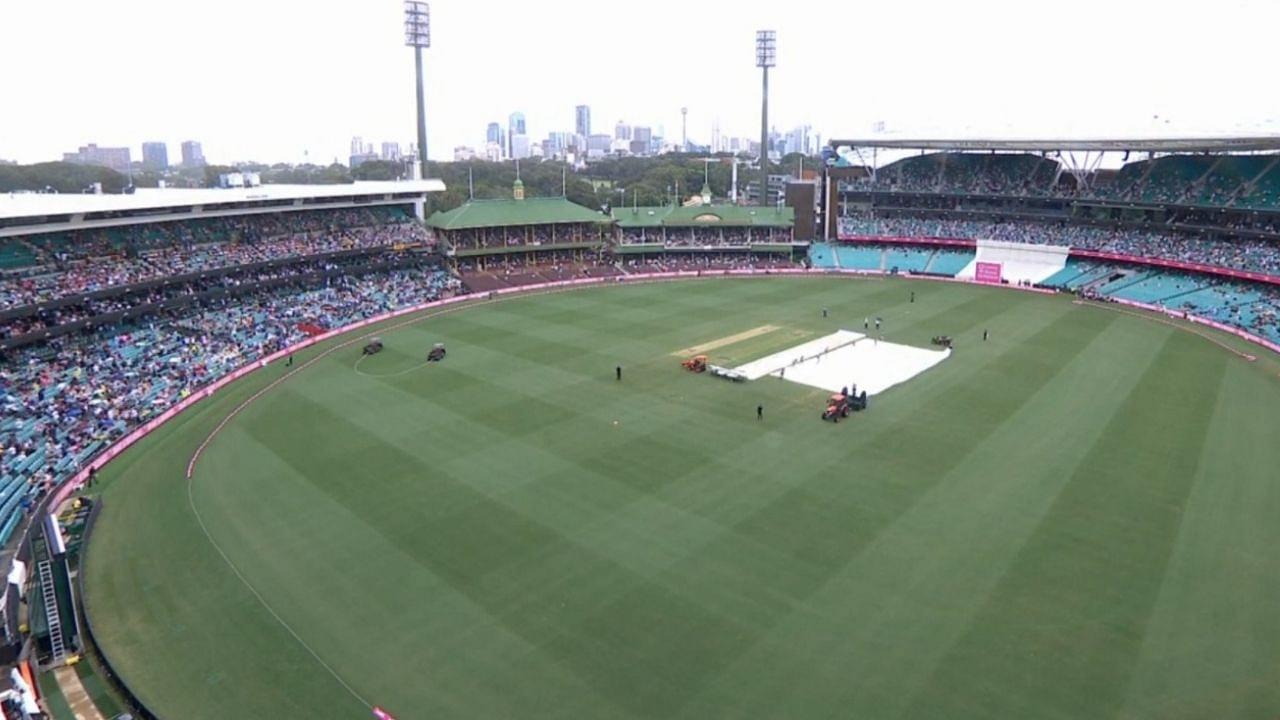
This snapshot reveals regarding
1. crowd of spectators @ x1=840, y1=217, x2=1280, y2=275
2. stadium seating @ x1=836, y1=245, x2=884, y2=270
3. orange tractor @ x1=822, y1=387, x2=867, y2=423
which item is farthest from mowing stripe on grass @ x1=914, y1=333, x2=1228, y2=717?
stadium seating @ x1=836, y1=245, x2=884, y2=270

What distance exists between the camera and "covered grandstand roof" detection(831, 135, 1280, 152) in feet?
189

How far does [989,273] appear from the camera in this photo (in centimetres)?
7300

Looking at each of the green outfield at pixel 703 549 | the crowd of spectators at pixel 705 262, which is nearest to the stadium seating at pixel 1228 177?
the green outfield at pixel 703 549

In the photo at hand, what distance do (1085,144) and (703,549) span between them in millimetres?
62442

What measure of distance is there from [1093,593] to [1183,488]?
962 cm

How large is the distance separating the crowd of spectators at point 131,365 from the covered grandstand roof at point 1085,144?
5180cm

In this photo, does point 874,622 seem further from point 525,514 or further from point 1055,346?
point 1055,346

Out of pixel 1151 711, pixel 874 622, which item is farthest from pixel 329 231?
pixel 1151 711

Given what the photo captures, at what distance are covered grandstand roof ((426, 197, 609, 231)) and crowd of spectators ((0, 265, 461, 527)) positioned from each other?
12.8 metres

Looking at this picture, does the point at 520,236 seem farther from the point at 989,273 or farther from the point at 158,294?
the point at 989,273

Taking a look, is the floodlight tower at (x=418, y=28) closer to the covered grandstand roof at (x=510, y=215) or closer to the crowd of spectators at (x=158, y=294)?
the covered grandstand roof at (x=510, y=215)

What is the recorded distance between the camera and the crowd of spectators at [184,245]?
46.3m

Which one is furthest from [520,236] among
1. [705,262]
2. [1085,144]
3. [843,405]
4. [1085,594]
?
[1085,594]

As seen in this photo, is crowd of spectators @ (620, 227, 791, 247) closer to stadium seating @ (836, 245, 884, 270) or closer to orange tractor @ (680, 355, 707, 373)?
stadium seating @ (836, 245, 884, 270)
